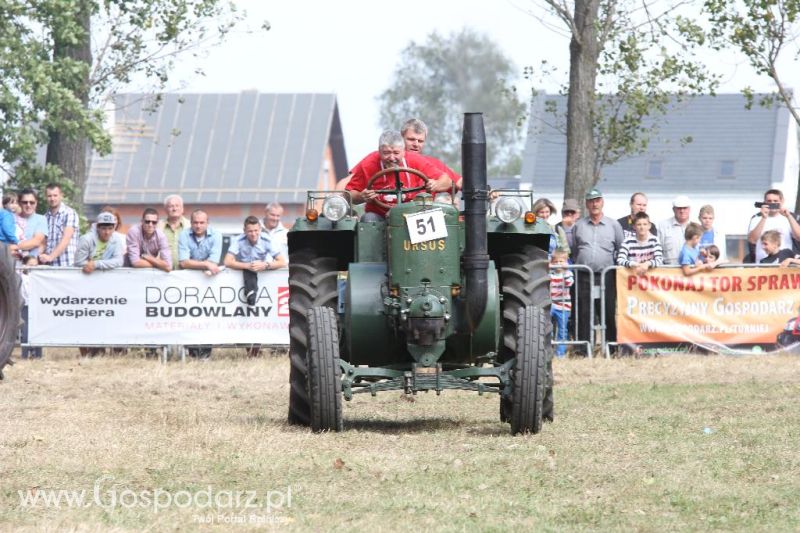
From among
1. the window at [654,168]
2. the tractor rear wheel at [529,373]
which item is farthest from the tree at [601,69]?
the window at [654,168]

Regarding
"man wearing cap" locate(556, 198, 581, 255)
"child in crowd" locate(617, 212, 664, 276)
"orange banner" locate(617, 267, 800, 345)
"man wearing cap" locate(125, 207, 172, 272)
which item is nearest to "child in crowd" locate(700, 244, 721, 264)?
"orange banner" locate(617, 267, 800, 345)

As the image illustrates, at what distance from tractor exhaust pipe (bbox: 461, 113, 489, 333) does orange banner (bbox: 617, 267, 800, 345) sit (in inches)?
311

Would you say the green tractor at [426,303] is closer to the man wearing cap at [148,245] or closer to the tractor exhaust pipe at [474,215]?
the tractor exhaust pipe at [474,215]

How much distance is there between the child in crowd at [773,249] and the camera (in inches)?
705

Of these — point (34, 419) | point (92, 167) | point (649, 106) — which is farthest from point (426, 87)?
point (34, 419)

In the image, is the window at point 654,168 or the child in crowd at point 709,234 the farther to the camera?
the window at point 654,168

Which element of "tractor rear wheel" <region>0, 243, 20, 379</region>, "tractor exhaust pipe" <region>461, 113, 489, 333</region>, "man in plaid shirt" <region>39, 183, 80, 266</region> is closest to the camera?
"tractor exhaust pipe" <region>461, 113, 489, 333</region>

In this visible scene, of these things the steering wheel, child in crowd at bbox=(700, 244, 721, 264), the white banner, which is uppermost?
the steering wheel

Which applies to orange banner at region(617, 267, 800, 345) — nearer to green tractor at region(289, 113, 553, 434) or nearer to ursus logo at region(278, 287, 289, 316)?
ursus logo at region(278, 287, 289, 316)

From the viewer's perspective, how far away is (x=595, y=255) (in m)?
17.8

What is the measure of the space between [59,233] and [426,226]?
9.62 m

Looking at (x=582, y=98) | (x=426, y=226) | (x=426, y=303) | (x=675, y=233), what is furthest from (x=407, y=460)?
(x=582, y=98)

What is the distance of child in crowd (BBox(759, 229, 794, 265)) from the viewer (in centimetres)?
1791
